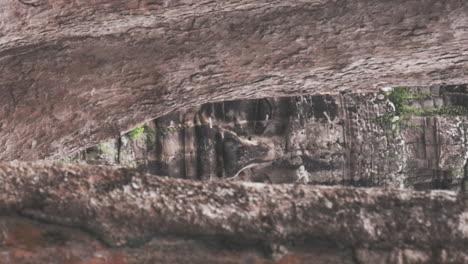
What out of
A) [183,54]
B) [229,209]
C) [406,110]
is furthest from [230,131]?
[229,209]

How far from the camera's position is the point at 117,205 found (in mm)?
1676

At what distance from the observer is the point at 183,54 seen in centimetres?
346

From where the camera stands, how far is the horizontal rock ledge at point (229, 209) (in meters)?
1.65

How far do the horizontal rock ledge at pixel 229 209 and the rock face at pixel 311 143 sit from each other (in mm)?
3481

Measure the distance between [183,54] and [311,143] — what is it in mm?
2396

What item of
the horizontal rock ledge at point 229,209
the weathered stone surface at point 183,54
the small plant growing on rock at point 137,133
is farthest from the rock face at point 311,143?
the horizontal rock ledge at point 229,209

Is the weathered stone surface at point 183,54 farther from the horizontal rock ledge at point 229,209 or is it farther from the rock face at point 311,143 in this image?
the rock face at point 311,143

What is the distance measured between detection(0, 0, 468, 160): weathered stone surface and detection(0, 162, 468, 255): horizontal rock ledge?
145 centimetres

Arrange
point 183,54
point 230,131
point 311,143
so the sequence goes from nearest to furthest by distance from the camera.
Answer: point 183,54 → point 230,131 → point 311,143

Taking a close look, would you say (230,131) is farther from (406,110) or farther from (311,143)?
(406,110)

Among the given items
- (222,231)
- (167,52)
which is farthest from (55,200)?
(167,52)

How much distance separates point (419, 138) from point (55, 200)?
465 cm

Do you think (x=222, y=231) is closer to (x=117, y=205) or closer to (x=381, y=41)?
(x=117, y=205)

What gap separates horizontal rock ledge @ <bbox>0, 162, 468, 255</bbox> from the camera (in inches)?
65.1
